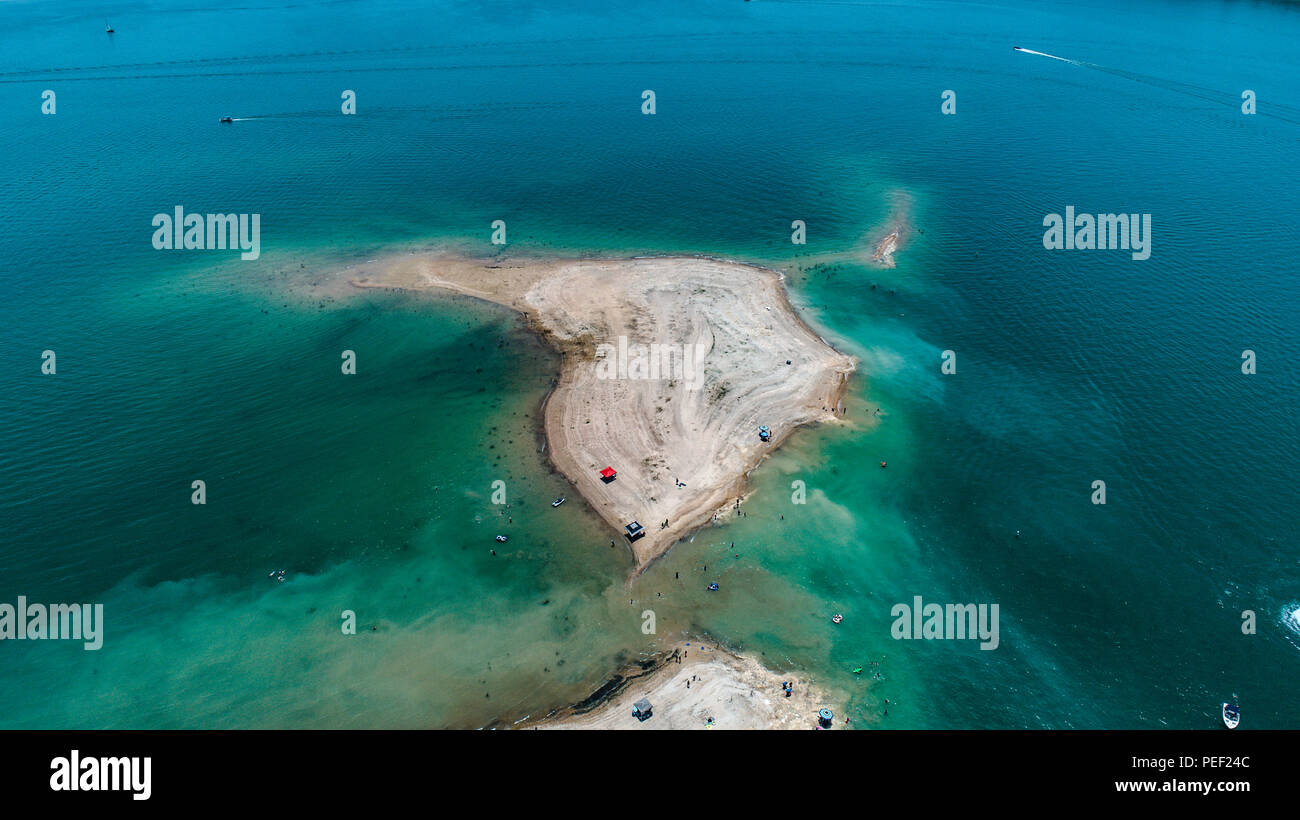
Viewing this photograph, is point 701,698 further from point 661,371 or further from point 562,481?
point 661,371

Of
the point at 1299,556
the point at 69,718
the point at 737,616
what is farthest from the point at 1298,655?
the point at 69,718

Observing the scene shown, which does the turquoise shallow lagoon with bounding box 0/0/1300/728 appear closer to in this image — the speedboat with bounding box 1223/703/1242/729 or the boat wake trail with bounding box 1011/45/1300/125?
the speedboat with bounding box 1223/703/1242/729

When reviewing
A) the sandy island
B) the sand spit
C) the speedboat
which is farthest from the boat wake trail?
the sand spit

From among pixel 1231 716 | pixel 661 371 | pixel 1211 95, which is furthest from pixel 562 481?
pixel 1211 95

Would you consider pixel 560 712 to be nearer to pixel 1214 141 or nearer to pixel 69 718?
pixel 69 718

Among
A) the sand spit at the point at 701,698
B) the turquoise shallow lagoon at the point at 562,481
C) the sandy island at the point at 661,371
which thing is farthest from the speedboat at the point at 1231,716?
the sandy island at the point at 661,371

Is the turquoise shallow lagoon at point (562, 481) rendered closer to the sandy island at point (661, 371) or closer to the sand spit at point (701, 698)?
the sand spit at point (701, 698)
